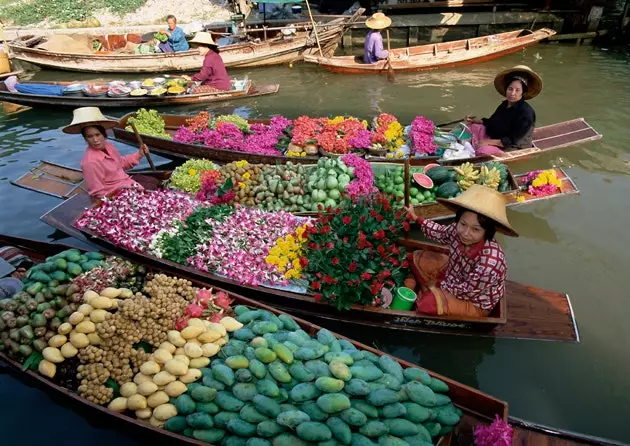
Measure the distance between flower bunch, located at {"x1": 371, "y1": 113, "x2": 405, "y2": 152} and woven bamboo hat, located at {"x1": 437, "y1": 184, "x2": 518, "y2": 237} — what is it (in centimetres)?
368

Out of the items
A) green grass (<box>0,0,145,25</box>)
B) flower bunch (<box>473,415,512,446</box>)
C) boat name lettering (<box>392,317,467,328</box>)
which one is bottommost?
boat name lettering (<box>392,317,467,328</box>)

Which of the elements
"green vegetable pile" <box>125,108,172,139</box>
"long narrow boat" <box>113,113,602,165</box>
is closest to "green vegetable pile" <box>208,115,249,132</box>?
"long narrow boat" <box>113,113,602,165</box>

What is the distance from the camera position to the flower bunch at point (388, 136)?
7215 millimetres

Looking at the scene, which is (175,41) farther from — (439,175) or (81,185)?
(439,175)

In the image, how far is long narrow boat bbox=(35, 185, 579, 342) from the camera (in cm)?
426

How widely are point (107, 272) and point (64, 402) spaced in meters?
1.46

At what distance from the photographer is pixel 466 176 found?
6.09m

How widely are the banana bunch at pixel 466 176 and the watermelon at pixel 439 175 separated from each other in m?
0.16

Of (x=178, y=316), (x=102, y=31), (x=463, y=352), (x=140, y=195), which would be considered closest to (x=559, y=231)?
(x=463, y=352)

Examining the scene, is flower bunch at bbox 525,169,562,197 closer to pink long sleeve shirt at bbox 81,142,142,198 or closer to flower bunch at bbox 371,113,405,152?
flower bunch at bbox 371,113,405,152

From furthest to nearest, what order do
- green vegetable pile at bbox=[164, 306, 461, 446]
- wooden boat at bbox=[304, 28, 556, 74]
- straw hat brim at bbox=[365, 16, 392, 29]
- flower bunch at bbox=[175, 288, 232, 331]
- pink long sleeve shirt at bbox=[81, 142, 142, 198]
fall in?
wooden boat at bbox=[304, 28, 556, 74]
straw hat brim at bbox=[365, 16, 392, 29]
pink long sleeve shirt at bbox=[81, 142, 142, 198]
flower bunch at bbox=[175, 288, 232, 331]
green vegetable pile at bbox=[164, 306, 461, 446]

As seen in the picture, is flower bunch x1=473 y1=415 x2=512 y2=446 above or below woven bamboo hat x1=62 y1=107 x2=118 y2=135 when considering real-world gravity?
below

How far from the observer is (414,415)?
2.94 metres

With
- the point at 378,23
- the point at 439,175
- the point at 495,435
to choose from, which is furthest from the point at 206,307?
the point at 378,23
